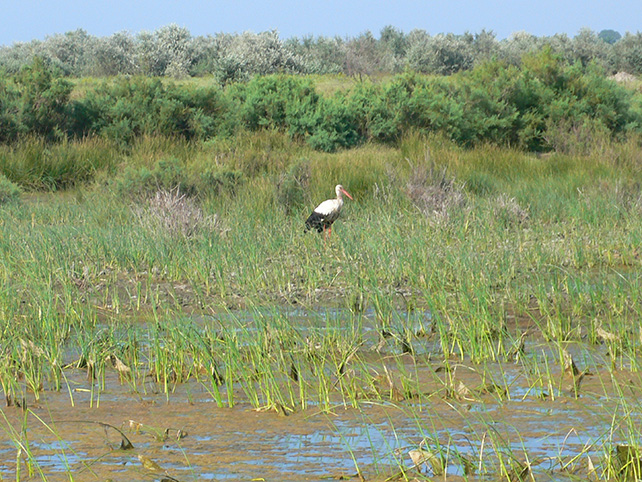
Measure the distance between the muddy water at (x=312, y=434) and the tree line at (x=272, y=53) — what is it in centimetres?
2162

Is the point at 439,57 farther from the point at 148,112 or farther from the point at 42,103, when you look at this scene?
the point at 42,103

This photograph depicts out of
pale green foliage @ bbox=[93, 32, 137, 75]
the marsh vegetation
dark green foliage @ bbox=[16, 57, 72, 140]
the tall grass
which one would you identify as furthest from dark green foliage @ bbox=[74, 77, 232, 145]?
pale green foliage @ bbox=[93, 32, 137, 75]

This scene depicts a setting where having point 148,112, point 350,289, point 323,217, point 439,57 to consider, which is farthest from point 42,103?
point 439,57

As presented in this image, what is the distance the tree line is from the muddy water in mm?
21619

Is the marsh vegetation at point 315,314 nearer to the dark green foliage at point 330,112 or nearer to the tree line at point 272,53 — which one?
the dark green foliage at point 330,112

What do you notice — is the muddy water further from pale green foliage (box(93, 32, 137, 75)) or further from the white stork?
pale green foliage (box(93, 32, 137, 75))

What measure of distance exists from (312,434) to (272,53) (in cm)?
2700

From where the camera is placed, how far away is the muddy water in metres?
3.55

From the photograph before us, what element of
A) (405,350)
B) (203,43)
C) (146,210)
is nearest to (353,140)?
(146,210)

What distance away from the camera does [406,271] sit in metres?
7.84

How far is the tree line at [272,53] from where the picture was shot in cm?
3041

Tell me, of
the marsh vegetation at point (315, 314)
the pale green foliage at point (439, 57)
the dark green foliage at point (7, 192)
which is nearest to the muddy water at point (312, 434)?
the marsh vegetation at point (315, 314)

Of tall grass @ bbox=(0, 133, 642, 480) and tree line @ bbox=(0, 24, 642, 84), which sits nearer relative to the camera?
tall grass @ bbox=(0, 133, 642, 480)

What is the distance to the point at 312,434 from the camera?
13.3 ft
